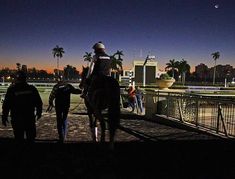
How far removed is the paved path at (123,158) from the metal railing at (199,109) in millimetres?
1182

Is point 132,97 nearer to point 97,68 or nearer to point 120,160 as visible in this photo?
point 97,68

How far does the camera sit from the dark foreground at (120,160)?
19.2ft

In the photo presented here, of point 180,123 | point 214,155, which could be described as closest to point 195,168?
point 214,155

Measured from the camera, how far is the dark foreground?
19.2 feet

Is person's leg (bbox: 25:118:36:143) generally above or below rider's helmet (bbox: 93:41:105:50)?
below

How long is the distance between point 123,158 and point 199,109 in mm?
6712

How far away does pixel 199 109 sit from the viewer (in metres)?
13.0

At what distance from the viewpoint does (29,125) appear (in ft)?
22.0

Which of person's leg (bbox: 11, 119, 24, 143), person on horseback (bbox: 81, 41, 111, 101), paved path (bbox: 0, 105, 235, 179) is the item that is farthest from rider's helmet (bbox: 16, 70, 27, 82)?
person on horseback (bbox: 81, 41, 111, 101)

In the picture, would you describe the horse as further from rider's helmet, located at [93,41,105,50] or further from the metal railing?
the metal railing

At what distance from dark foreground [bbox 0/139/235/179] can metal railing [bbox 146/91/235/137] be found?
6.70 feet

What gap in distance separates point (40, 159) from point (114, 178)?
2162 mm

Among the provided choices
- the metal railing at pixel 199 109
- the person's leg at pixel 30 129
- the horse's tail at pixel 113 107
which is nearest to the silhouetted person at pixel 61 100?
the horse's tail at pixel 113 107

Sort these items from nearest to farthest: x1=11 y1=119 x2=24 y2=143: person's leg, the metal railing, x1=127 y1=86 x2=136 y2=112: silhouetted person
Result: x1=11 y1=119 x2=24 y2=143: person's leg → the metal railing → x1=127 y1=86 x2=136 y2=112: silhouetted person
